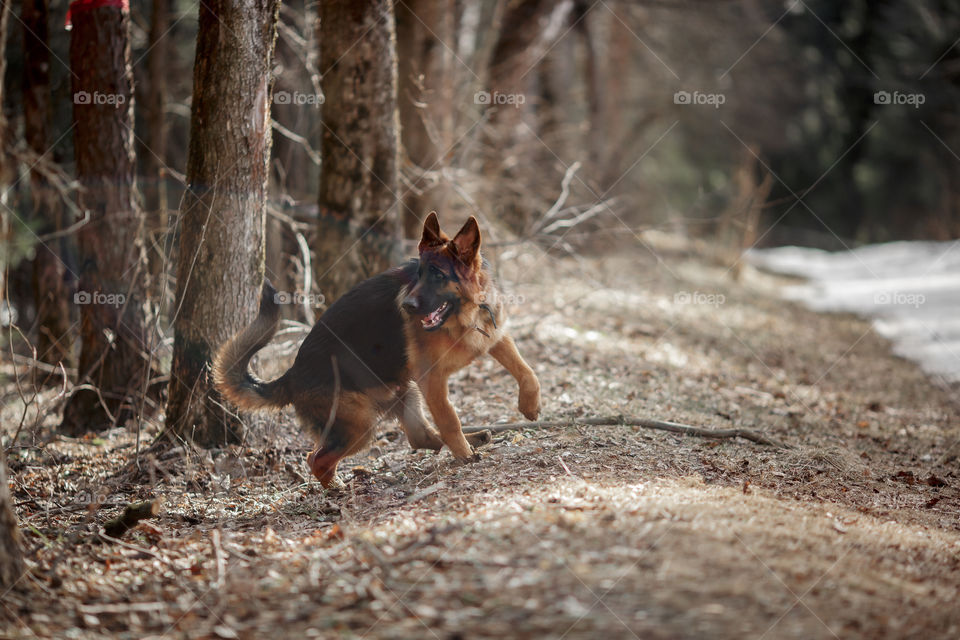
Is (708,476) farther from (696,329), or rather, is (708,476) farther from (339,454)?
(696,329)

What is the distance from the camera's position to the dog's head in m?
5.30

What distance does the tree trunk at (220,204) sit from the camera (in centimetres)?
601

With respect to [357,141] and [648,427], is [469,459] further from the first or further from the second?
[357,141]

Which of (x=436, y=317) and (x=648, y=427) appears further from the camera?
(x=648, y=427)

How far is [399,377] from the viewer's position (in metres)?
5.64

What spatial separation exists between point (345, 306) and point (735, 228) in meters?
16.5

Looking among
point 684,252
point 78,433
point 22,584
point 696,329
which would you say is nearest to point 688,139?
point 684,252

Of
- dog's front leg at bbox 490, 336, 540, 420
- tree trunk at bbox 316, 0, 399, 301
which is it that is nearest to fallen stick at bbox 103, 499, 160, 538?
dog's front leg at bbox 490, 336, 540, 420

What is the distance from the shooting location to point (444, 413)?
549 cm

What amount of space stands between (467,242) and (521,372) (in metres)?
1.18
